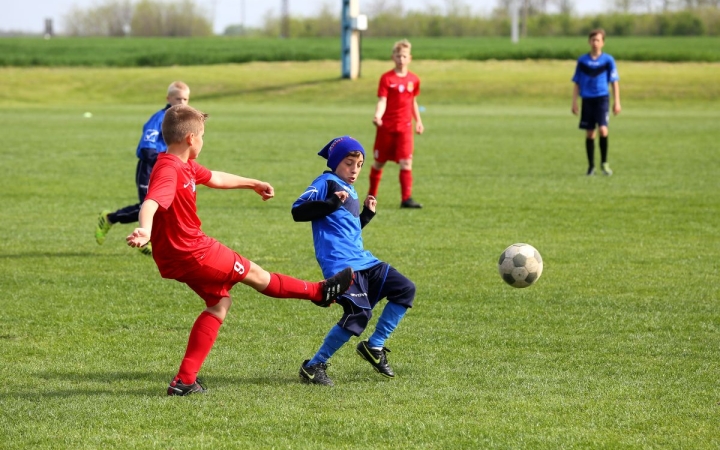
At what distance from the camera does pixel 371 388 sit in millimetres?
5211

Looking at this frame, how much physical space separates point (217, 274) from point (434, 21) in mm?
105260

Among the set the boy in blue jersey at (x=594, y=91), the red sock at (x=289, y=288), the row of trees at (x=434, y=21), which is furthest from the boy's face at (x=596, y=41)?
the row of trees at (x=434, y=21)

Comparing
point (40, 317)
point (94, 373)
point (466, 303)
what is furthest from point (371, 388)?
point (40, 317)

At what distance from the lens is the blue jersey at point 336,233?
5363 mm

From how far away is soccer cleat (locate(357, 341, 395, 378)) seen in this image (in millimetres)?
5414

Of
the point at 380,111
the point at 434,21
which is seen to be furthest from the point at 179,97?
the point at 434,21

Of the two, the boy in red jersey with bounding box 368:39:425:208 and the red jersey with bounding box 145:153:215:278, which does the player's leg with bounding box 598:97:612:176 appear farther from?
the red jersey with bounding box 145:153:215:278

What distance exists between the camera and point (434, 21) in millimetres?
107375

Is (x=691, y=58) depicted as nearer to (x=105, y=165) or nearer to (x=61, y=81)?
(x=61, y=81)

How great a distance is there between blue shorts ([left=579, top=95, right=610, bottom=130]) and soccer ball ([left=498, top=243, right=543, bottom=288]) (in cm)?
965

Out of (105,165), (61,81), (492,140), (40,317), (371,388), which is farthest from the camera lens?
(61,81)

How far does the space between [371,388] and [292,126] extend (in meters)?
22.5

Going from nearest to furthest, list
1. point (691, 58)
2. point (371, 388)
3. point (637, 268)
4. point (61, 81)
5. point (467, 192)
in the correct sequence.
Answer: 1. point (371, 388)
2. point (637, 268)
3. point (467, 192)
4. point (61, 81)
5. point (691, 58)

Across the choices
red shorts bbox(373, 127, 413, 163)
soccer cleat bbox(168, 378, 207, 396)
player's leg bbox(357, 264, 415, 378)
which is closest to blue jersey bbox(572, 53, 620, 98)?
red shorts bbox(373, 127, 413, 163)
